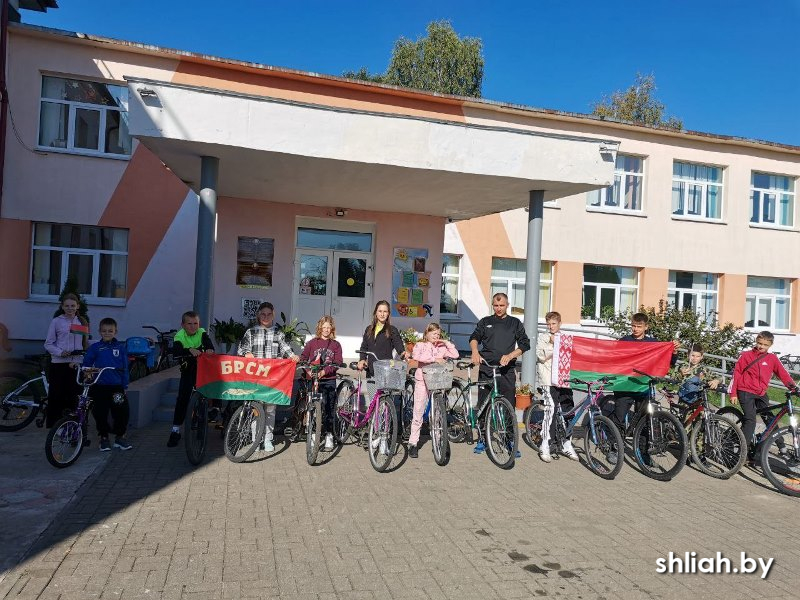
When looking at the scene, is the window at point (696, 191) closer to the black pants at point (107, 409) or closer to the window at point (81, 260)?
the window at point (81, 260)

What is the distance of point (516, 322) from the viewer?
25.4ft

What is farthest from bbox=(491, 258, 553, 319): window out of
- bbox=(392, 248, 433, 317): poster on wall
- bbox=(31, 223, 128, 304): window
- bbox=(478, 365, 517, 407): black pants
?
bbox=(478, 365, 517, 407): black pants

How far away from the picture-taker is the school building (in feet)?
28.6

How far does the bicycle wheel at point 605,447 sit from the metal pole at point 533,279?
2.78m

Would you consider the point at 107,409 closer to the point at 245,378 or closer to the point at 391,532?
the point at 245,378

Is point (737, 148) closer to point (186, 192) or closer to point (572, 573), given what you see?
point (186, 192)

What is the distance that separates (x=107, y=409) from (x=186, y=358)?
0.97 meters

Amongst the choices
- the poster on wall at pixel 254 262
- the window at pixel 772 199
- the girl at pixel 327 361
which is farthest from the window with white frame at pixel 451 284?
the girl at pixel 327 361

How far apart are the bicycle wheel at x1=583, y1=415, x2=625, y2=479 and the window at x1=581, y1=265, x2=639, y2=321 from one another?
40.9 feet

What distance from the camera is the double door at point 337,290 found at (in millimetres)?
12891

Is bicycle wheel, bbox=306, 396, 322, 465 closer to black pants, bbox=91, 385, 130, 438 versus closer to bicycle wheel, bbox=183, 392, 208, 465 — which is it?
bicycle wheel, bbox=183, 392, 208, 465

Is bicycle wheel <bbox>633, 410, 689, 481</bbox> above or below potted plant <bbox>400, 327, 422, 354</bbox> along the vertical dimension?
below

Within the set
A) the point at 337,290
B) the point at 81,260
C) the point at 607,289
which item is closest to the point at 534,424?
the point at 337,290

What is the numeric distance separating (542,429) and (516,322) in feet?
4.24
